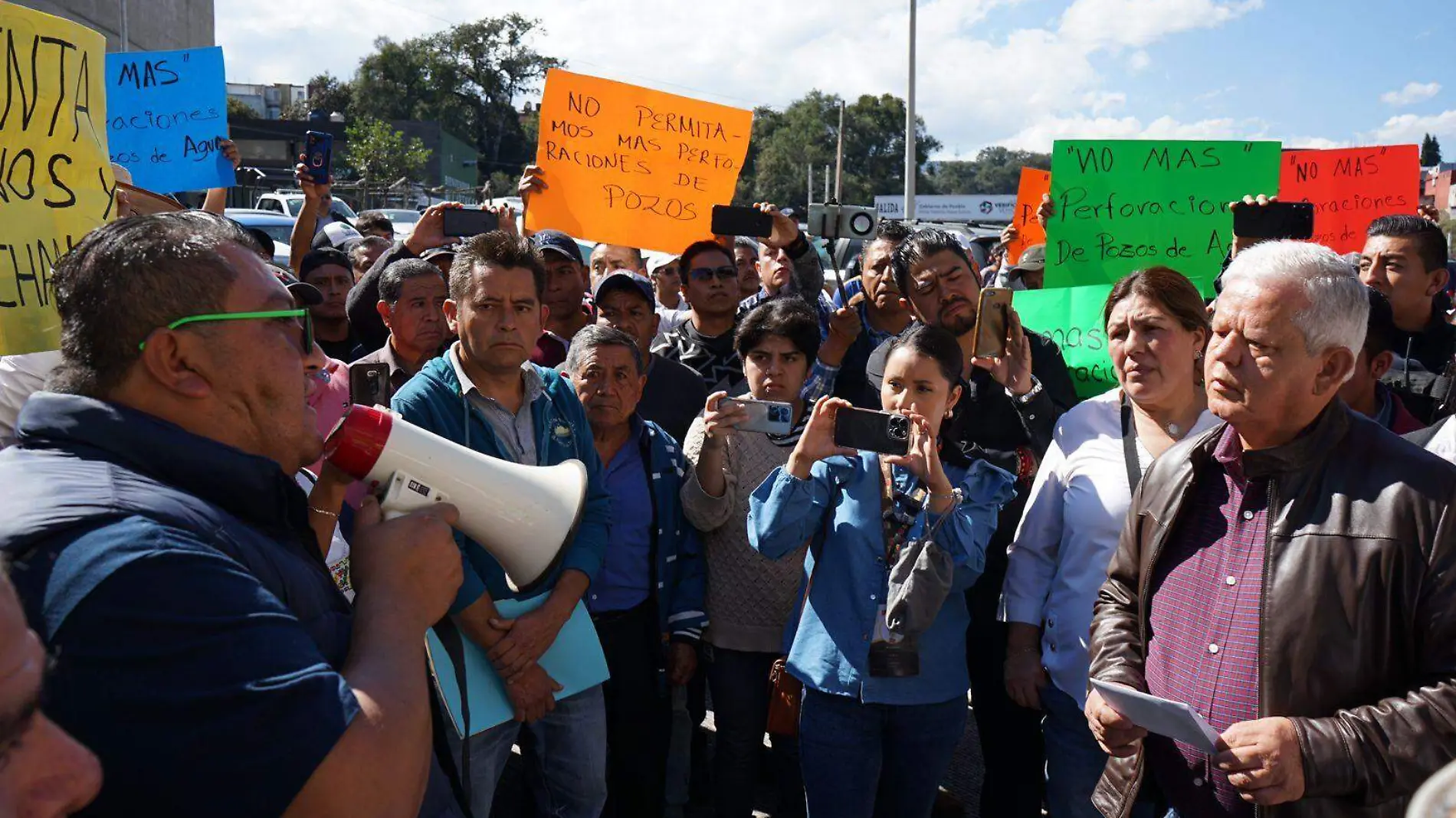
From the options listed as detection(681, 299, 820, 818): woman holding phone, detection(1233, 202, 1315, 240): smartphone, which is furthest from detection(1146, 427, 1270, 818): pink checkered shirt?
detection(1233, 202, 1315, 240): smartphone

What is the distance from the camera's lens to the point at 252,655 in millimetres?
1302

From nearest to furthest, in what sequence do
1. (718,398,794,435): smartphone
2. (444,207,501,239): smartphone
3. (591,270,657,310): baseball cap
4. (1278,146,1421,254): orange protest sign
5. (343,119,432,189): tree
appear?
(718,398,794,435): smartphone
(591,270,657,310): baseball cap
(444,207,501,239): smartphone
(1278,146,1421,254): orange protest sign
(343,119,432,189): tree

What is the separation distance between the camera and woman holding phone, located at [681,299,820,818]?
3.64 m

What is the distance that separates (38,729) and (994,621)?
3.13 meters

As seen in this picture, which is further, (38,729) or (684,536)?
(684,536)

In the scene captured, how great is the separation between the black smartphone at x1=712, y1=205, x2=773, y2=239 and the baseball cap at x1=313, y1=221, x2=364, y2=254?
289 cm

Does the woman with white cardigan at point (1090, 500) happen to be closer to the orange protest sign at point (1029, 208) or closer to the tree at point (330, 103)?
the orange protest sign at point (1029, 208)

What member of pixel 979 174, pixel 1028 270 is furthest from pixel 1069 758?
pixel 979 174

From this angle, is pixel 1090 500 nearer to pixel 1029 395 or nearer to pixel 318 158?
pixel 1029 395

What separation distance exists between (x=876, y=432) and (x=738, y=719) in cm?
130

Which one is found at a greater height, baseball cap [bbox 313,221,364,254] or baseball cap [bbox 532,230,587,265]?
baseball cap [bbox 313,221,364,254]

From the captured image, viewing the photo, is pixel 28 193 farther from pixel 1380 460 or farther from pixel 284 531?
pixel 1380 460

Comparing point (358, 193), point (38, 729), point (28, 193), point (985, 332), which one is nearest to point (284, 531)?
point (38, 729)

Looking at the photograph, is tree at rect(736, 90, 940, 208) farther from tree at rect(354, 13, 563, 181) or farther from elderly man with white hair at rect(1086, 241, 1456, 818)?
elderly man with white hair at rect(1086, 241, 1456, 818)
